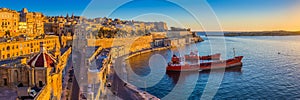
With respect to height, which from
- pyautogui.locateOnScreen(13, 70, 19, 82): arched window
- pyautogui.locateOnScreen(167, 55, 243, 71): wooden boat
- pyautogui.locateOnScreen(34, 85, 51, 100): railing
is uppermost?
pyautogui.locateOnScreen(13, 70, 19, 82): arched window

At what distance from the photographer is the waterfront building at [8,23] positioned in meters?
30.2

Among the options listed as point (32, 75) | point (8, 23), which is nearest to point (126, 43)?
point (8, 23)

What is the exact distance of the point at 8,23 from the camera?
3222 cm

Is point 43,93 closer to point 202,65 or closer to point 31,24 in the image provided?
point 202,65

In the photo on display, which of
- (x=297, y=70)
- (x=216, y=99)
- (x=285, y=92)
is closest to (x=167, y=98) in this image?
(x=216, y=99)

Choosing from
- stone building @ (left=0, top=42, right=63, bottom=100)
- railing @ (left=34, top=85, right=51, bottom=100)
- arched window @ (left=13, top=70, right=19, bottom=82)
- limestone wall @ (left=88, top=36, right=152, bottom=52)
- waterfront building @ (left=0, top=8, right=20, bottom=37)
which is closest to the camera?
railing @ (left=34, top=85, right=51, bottom=100)

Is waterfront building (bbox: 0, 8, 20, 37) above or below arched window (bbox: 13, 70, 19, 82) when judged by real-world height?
above

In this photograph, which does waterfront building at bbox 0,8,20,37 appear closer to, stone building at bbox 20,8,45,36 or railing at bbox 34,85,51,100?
stone building at bbox 20,8,45,36

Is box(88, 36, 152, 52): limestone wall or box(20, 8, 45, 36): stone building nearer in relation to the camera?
box(20, 8, 45, 36): stone building

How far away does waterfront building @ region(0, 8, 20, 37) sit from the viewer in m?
30.2

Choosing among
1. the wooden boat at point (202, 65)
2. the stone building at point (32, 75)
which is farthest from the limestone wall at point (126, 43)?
the stone building at point (32, 75)

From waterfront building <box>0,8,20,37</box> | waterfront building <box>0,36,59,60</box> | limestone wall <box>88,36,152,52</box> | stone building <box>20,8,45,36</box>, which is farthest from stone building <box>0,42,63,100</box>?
limestone wall <box>88,36,152,52</box>

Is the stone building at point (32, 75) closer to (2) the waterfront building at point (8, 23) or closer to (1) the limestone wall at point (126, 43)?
(2) the waterfront building at point (8, 23)

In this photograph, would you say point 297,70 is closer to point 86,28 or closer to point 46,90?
point 46,90
